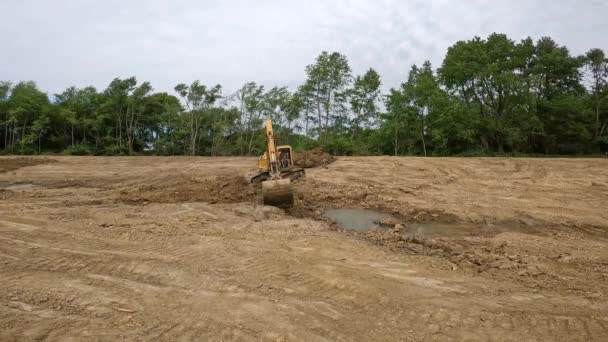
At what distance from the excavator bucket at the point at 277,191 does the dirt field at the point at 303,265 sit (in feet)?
1.09

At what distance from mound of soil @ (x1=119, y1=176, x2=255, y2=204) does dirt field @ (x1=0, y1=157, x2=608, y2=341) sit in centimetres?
6

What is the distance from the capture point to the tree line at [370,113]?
29.6m

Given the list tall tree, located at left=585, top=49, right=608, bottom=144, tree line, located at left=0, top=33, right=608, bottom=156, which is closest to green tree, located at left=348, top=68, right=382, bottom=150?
tree line, located at left=0, top=33, right=608, bottom=156

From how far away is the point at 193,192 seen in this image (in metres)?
11.0

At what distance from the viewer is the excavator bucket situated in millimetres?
9125

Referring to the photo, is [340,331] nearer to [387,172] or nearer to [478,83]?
[387,172]

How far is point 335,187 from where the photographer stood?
11891 mm

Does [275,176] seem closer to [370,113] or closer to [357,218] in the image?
[357,218]

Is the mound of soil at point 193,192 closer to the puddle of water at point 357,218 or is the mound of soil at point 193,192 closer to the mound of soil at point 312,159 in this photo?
the puddle of water at point 357,218

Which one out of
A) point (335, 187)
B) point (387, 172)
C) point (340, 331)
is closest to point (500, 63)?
point (387, 172)

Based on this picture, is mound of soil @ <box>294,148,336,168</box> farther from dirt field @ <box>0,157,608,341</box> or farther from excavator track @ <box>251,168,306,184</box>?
dirt field @ <box>0,157,608,341</box>

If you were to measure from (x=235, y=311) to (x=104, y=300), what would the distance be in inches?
60.5

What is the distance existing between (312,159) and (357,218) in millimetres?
7496

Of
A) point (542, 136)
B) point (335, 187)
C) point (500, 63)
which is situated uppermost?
point (500, 63)
